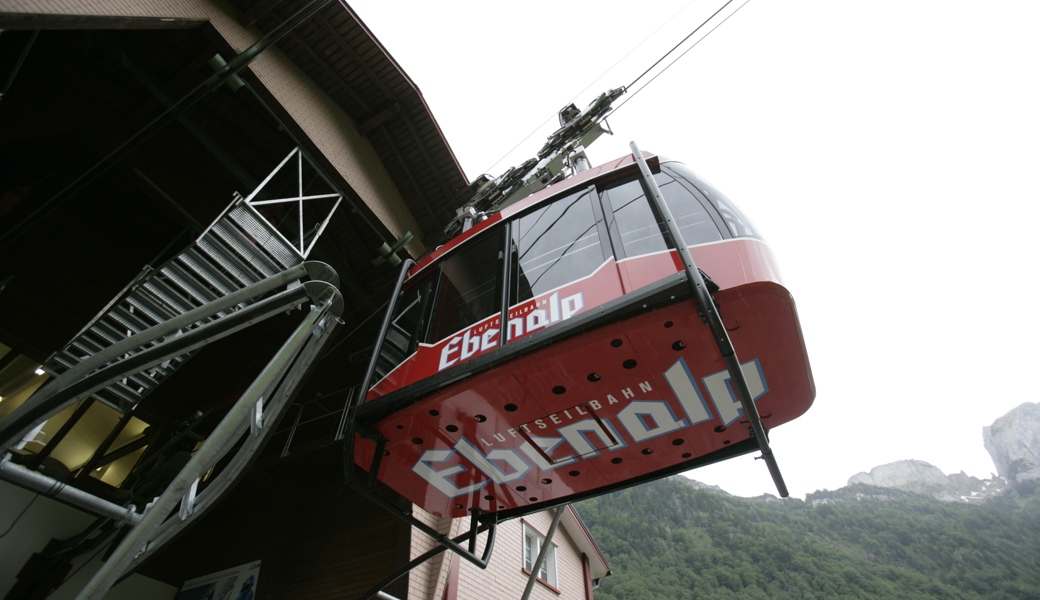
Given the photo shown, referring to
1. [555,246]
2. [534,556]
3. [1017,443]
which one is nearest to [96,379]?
[555,246]

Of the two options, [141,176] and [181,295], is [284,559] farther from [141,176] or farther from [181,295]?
[141,176]

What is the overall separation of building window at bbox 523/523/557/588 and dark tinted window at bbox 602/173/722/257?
8424mm

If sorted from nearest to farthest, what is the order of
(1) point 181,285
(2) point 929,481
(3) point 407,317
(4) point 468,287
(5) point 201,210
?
(4) point 468,287 < (1) point 181,285 < (3) point 407,317 < (5) point 201,210 < (2) point 929,481

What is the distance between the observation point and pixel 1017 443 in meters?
128

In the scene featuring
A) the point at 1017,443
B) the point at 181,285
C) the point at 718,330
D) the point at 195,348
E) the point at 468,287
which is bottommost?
the point at 718,330

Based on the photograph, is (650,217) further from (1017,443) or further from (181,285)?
(1017,443)

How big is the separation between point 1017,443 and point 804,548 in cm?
11450

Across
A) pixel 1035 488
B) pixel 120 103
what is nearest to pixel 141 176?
pixel 120 103

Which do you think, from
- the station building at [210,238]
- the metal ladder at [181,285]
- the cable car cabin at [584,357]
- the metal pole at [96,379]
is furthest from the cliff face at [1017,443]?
the metal pole at [96,379]

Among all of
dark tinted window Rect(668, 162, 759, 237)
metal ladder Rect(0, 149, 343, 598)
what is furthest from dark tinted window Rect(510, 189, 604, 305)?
metal ladder Rect(0, 149, 343, 598)

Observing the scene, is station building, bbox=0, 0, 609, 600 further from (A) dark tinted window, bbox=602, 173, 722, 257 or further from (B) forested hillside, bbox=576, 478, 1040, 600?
(B) forested hillside, bbox=576, 478, 1040, 600

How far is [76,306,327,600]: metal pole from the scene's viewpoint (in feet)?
9.28

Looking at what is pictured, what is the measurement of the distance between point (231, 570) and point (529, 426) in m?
8.89

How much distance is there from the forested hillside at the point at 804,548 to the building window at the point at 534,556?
35.1 metres
